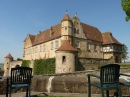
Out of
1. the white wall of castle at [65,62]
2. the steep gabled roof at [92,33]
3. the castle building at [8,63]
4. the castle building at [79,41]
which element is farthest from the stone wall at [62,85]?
the castle building at [8,63]

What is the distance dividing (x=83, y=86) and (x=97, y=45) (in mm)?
38613

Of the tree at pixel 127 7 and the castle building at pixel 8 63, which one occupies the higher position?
the tree at pixel 127 7

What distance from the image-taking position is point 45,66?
35.7m

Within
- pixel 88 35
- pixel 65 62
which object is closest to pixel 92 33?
pixel 88 35

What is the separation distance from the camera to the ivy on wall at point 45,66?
111 ft

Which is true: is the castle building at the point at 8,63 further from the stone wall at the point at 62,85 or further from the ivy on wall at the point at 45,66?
the stone wall at the point at 62,85

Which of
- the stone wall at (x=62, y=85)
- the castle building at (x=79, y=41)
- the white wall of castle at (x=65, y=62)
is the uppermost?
the castle building at (x=79, y=41)

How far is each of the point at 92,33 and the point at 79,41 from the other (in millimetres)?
6939

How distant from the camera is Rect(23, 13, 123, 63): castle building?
3900cm

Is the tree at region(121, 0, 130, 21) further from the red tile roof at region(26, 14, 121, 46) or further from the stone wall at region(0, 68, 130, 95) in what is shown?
the red tile roof at region(26, 14, 121, 46)

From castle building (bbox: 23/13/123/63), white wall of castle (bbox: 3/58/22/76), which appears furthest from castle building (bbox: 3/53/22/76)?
castle building (bbox: 23/13/123/63)

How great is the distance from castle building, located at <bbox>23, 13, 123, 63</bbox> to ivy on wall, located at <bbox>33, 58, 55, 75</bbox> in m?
3.88

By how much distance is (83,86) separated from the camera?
7660mm

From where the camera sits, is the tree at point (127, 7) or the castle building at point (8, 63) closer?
the tree at point (127, 7)
